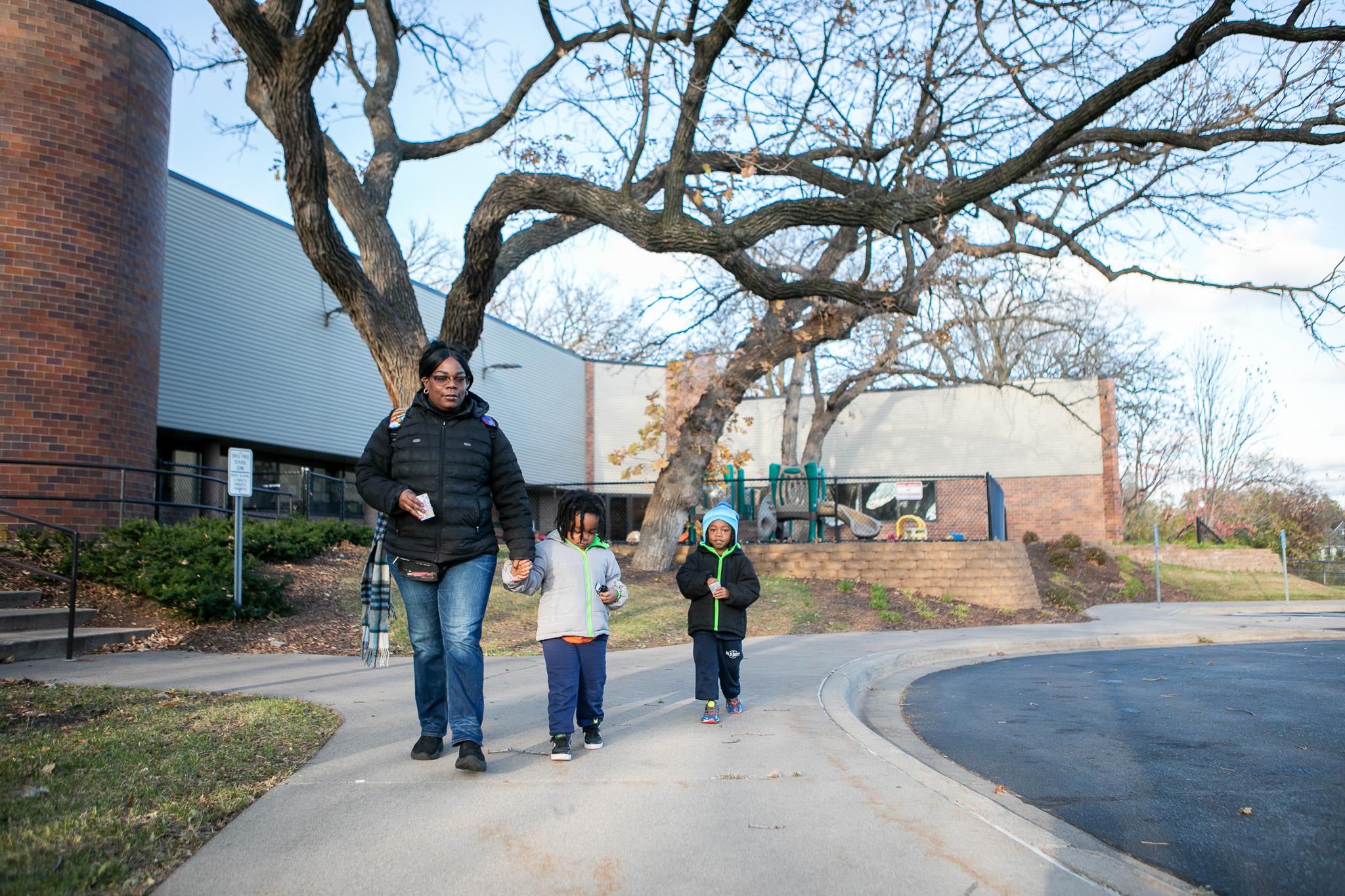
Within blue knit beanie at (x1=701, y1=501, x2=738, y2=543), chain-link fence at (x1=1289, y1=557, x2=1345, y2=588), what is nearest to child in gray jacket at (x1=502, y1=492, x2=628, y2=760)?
blue knit beanie at (x1=701, y1=501, x2=738, y2=543)

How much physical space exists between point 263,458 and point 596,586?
20.3 metres

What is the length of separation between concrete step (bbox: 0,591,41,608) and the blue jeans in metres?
6.74

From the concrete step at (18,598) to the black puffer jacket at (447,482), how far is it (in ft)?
21.6

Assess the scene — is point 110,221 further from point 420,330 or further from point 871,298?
point 871,298

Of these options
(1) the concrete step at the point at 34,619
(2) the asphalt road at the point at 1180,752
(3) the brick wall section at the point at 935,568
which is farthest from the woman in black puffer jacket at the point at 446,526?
(3) the brick wall section at the point at 935,568

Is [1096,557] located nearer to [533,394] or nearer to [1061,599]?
[1061,599]

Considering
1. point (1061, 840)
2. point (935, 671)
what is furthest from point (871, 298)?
point (1061, 840)

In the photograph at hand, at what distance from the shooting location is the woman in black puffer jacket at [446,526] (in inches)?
178

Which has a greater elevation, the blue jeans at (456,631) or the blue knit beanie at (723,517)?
the blue knit beanie at (723,517)

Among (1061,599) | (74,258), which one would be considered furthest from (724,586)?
(1061,599)

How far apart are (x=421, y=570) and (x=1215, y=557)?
2713cm

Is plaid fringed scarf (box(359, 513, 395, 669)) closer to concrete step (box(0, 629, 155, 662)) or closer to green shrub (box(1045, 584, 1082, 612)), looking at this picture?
concrete step (box(0, 629, 155, 662))

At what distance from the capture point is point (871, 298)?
12.2m

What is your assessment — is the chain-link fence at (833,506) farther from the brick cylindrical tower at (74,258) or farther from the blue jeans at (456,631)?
the blue jeans at (456,631)
